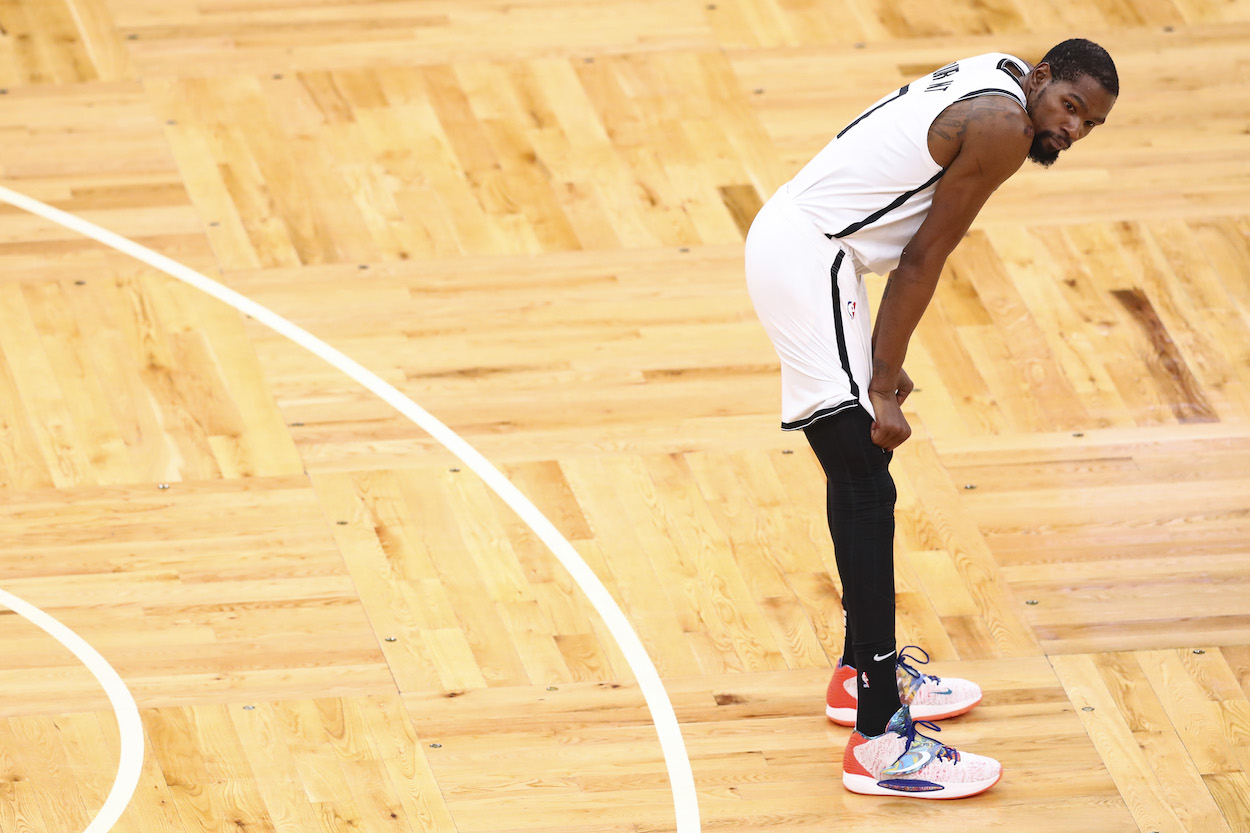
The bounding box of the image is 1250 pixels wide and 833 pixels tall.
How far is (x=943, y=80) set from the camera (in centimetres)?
316

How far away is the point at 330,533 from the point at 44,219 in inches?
64.3

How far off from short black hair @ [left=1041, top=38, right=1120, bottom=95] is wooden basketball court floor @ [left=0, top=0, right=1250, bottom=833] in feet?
4.41

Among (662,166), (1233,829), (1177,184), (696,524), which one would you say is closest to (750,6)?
(662,166)

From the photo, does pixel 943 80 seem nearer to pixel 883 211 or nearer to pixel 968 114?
pixel 968 114

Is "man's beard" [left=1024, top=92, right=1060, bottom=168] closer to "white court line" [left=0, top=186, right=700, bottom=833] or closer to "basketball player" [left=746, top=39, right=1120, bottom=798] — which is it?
"basketball player" [left=746, top=39, right=1120, bottom=798]

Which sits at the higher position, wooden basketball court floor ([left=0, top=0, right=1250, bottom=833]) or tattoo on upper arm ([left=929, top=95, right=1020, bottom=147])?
tattoo on upper arm ([left=929, top=95, right=1020, bottom=147])

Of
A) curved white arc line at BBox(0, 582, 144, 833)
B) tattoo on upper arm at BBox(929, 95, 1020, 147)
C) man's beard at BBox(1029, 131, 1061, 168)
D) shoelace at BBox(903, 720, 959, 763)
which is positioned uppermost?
tattoo on upper arm at BBox(929, 95, 1020, 147)

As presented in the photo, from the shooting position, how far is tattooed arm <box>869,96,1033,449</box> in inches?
120

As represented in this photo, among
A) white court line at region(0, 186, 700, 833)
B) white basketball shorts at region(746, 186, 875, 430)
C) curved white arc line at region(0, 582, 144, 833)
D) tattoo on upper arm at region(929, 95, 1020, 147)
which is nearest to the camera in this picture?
tattoo on upper arm at region(929, 95, 1020, 147)

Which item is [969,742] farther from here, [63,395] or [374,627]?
[63,395]

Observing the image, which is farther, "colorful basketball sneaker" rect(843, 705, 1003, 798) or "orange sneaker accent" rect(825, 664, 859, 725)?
"orange sneaker accent" rect(825, 664, 859, 725)

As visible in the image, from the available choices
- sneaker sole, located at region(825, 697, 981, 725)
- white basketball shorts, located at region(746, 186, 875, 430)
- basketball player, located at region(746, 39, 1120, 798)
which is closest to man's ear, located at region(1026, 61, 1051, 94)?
basketball player, located at region(746, 39, 1120, 798)

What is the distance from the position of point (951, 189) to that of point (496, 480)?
1.62m

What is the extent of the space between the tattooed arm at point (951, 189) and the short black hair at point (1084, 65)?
0.33ft
